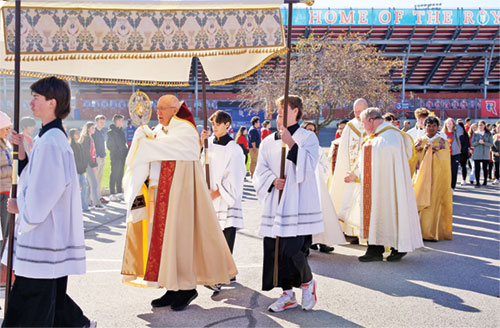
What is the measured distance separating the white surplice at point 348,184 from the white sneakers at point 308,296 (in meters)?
2.79

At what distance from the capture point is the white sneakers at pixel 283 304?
16.4 ft

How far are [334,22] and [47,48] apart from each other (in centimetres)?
3347

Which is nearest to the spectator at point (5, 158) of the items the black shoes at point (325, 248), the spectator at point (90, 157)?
the black shoes at point (325, 248)

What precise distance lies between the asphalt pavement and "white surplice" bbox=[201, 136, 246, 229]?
740 millimetres

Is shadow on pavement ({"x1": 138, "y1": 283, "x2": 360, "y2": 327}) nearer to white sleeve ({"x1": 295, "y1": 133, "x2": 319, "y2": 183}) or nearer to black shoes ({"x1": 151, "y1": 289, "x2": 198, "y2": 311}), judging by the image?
black shoes ({"x1": 151, "y1": 289, "x2": 198, "y2": 311})

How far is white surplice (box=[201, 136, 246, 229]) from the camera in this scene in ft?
20.1

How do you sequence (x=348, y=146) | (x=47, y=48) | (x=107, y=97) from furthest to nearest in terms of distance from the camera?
(x=107, y=97)
(x=348, y=146)
(x=47, y=48)

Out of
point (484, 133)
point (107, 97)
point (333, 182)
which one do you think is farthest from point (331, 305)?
point (107, 97)

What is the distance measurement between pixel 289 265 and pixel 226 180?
1.55m

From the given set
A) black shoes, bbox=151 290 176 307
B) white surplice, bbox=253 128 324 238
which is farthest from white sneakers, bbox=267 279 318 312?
black shoes, bbox=151 290 176 307

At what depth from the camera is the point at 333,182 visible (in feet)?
26.9

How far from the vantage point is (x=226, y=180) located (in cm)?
618

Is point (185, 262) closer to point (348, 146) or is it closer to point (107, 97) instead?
point (348, 146)

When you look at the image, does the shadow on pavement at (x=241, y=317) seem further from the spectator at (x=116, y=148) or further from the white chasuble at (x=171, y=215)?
the spectator at (x=116, y=148)
